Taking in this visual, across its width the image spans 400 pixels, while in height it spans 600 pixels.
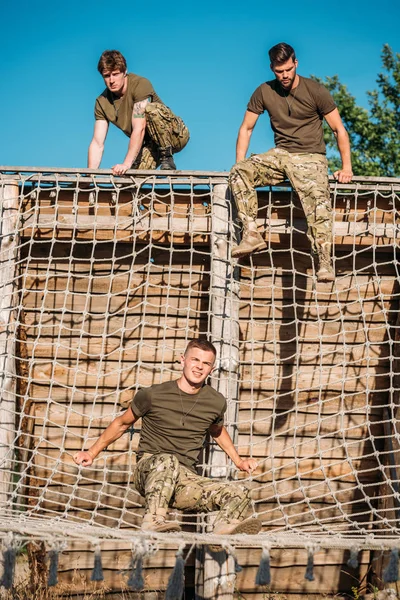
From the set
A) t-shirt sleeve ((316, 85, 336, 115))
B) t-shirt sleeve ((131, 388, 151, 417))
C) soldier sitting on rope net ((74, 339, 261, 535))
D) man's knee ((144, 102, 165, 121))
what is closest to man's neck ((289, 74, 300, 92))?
t-shirt sleeve ((316, 85, 336, 115))

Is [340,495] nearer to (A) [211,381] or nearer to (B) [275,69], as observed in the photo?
(A) [211,381]

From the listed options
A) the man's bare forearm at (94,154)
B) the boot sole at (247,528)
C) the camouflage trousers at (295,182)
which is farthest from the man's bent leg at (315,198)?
the boot sole at (247,528)

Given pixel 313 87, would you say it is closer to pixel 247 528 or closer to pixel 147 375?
pixel 147 375

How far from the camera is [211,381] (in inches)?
183

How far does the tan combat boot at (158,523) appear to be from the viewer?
3.49 meters

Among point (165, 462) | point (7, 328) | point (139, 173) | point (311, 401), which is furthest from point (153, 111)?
point (165, 462)

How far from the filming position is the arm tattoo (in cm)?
498

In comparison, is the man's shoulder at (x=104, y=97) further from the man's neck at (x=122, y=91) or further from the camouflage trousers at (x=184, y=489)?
the camouflage trousers at (x=184, y=489)

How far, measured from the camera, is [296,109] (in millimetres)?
4766

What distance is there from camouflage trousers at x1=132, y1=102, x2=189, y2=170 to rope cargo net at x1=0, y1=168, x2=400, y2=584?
342 millimetres

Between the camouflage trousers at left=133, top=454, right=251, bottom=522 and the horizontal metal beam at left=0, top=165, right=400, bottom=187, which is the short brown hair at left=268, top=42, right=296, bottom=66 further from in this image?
the camouflage trousers at left=133, top=454, right=251, bottom=522

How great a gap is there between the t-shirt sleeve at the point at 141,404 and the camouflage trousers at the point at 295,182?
4.17ft

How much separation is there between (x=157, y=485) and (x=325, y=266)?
5.31ft

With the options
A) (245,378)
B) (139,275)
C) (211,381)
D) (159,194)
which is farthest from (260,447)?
(159,194)
